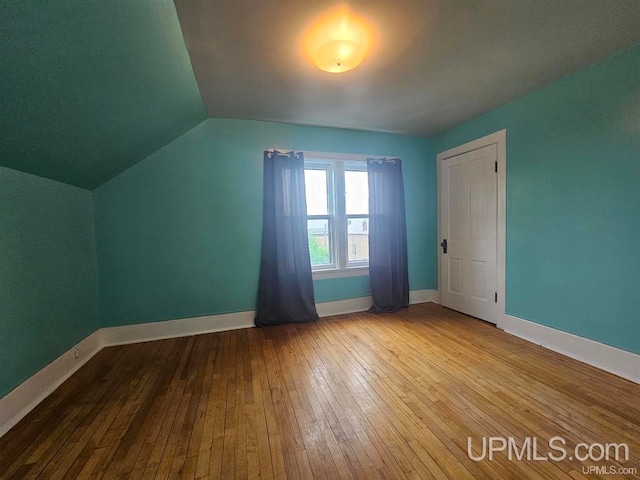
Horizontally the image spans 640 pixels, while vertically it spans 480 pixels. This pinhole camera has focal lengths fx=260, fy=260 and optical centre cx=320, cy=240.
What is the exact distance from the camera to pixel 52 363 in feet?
6.81

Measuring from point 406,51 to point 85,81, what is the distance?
6.90ft

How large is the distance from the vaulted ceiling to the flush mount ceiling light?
0.07 m

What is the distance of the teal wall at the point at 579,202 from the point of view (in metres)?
2.01

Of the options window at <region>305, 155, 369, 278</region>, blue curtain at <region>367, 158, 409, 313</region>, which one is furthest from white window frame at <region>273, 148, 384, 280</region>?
blue curtain at <region>367, 158, 409, 313</region>

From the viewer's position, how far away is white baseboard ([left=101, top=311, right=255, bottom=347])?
112 inches

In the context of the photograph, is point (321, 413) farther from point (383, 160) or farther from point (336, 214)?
point (383, 160)

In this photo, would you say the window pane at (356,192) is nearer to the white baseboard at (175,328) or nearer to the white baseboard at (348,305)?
the white baseboard at (348,305)

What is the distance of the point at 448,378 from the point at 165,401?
2.14m

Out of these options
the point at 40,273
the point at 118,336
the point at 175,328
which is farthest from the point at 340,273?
the point at 40,273

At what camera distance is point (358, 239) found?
3.82m

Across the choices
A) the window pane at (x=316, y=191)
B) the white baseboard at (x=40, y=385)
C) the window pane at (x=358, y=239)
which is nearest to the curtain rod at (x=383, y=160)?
Result: the window pane at (x=316, y=191)

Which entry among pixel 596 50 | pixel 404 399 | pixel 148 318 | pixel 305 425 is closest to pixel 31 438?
pixel 148 318

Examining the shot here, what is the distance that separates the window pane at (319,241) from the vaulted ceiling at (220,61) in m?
1.52

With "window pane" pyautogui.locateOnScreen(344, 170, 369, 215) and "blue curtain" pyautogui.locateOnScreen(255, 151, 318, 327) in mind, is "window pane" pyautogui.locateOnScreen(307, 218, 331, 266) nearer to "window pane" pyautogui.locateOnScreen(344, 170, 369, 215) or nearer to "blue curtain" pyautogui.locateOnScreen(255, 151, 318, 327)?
"blue curtain" pyautogui.locateOnScreen(255, 151, 318, 327)
